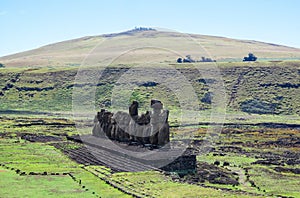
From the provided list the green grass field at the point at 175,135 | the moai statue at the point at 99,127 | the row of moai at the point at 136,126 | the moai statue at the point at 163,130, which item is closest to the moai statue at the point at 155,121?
the row of moai at the point at 136,126

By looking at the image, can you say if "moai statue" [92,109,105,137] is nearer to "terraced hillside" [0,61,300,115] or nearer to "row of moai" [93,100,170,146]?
"row of moai" [93,100,170,146]

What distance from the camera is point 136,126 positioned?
146ft

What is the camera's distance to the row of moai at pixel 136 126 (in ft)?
136

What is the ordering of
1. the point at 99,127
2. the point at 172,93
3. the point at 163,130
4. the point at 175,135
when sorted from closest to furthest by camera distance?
the point at 163,130
the point at 99,127
the point at 175,135
the point at 172,93

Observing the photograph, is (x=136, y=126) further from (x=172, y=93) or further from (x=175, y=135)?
(x=172, y=93)

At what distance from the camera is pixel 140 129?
145 feet

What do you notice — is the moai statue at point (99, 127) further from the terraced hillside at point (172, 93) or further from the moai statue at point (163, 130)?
the terraced hillside at point (172, 93)

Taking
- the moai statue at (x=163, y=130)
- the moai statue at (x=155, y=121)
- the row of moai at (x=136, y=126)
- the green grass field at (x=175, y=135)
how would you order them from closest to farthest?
the green grass field at (x=175, y=135) < the moai statue at (x=163, y=130) < the row of moai at (x=136, y=126) < the moai statue at (x=155, y=121)

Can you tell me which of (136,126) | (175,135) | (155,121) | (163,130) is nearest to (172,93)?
(175,135)

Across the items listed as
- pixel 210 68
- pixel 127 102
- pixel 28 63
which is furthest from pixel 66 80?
pixel 28 63

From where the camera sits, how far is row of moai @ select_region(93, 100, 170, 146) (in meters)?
41.4

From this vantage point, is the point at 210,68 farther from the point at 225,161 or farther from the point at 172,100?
the point at 225,161

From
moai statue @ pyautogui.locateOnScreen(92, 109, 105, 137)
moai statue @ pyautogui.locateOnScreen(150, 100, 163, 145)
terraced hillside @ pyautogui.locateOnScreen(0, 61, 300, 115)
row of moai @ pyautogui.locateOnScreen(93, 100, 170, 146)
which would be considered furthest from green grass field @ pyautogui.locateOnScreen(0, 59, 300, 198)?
moai statue @ pyautogui.locateOnScreen(150, 100, 163, 145)

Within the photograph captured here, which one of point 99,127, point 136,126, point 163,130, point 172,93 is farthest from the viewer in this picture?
point 172,93
